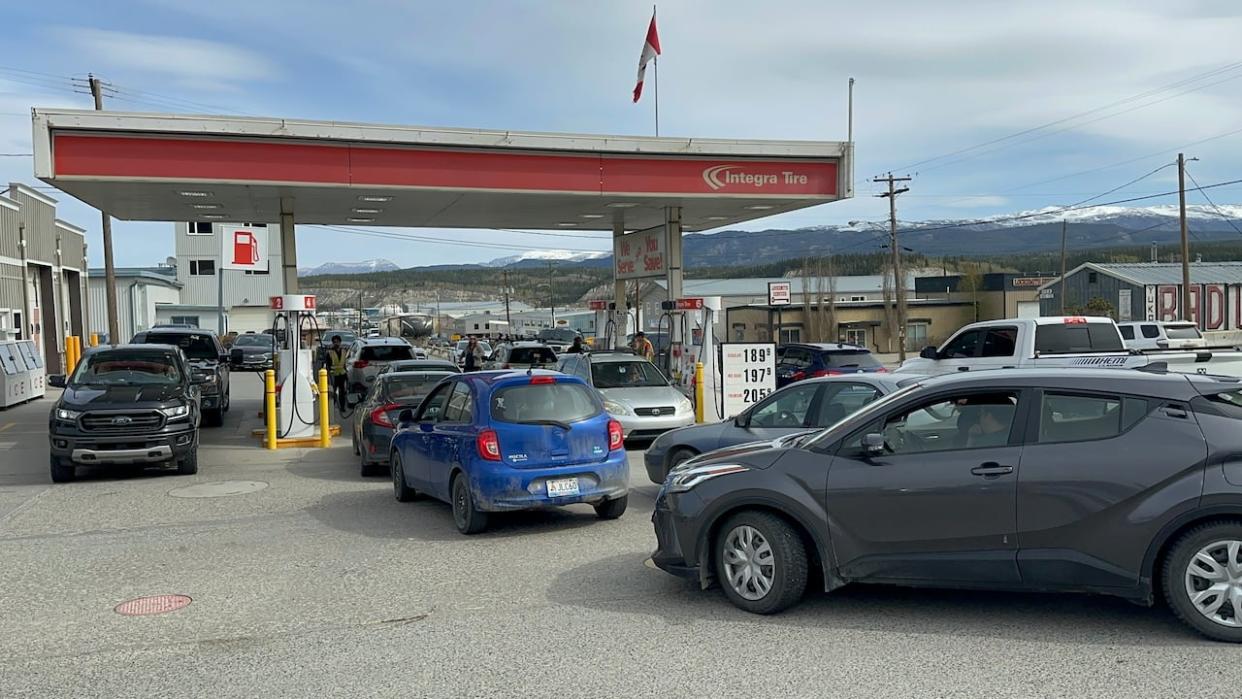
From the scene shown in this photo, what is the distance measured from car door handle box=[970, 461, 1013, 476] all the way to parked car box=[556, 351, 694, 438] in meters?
9.59

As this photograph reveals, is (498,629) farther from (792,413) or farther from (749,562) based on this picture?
(792,413)

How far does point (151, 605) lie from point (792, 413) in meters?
6.07

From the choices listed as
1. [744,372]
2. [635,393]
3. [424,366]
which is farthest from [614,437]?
[744,372]

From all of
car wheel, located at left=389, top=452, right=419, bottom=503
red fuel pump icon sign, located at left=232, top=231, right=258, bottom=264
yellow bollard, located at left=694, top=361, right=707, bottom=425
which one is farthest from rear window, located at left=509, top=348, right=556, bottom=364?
car wheel, located at left=389, top=452, right=419, bottom=503

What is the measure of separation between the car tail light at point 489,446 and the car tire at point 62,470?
6.83 meters

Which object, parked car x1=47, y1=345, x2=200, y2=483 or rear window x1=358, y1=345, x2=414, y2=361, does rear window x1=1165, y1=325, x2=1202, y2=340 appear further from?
parked car x1=47, y1=345, x2=200, y2=483

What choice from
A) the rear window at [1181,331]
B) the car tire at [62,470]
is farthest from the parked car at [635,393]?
the rear window at [1181,331]

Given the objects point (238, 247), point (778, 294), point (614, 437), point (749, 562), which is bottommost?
point (749, 562)

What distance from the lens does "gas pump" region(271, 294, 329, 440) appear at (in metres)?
17.8

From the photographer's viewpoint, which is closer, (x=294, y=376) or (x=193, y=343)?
(x=294, y=376)

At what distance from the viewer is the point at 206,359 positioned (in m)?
21.5

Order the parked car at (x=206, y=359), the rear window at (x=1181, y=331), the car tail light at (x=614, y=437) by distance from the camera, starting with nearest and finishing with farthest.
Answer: the car tail light at (x=614, y=437), the parked car at (x=206, y=359), the rear window at (x=1181, y=331)

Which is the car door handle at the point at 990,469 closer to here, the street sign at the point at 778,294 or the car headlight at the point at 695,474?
the car headlight at the point at 695,474

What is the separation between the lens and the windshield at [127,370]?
14.1 metres
